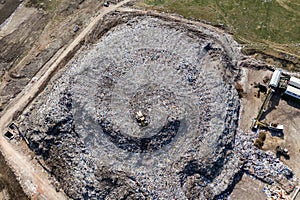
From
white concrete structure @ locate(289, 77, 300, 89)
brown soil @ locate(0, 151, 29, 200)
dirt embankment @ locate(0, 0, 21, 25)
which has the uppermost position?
white concrete structure @ locate(289, 77, 300, 89)

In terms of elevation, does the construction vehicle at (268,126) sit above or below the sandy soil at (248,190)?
above

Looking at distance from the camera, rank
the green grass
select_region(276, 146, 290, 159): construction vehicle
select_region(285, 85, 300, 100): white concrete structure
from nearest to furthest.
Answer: select_region(276, 146, 290, 159): construction vehicle → select_region(285, 85, 300, 100): white concrete structure → the green grass

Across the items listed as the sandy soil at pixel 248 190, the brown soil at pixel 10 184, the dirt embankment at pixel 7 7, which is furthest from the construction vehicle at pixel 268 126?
the dirt embankment at pixel 7 7

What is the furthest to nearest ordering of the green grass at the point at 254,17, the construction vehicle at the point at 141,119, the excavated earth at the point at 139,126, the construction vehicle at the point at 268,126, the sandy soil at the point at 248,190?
the green grass at the point at 254,17 → the construction vehicle at the point at 268,126 → the sandy soil at the point at 248,190 → the construction vehicle at the point at 141,119 → the excavated earth at the point at 139,126

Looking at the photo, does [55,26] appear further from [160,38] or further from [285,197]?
[285,197]

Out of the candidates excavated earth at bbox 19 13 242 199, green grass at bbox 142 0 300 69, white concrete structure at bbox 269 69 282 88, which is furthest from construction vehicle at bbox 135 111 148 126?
green grass at bbox 142 0 300 69

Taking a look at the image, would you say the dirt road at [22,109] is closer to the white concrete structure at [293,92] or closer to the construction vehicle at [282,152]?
the construction vehicle at [282,152]

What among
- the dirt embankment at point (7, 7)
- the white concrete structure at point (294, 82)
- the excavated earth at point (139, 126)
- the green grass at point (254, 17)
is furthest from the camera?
the dirt embankment at point (7, 7)

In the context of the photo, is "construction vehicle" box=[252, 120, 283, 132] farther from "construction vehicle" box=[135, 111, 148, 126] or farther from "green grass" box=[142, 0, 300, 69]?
"construction vehicle" box=[135, 111, 148, 126]
